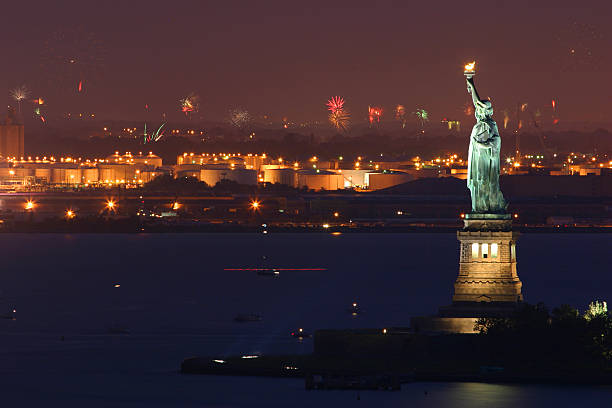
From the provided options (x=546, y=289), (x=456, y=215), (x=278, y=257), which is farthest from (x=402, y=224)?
(x=546, y=289)

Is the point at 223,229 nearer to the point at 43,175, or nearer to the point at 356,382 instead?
the point at 43,175

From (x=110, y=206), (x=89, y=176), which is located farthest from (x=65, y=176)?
(x=110, y=206)

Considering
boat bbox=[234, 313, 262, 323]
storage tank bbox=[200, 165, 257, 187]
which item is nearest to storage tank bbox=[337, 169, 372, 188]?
storage tank bbox=[200, 165, 257, 187]

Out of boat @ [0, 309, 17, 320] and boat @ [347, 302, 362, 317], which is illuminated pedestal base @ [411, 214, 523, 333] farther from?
boat @ [0, 309, 17, 320]

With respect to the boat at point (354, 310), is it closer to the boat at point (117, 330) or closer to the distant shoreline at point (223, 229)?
the boat at point (117, 330)

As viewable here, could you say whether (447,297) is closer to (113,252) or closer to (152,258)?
(152,258)

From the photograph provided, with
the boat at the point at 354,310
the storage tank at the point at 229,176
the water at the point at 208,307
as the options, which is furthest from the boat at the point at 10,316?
the storage tank at the point at 229,176
